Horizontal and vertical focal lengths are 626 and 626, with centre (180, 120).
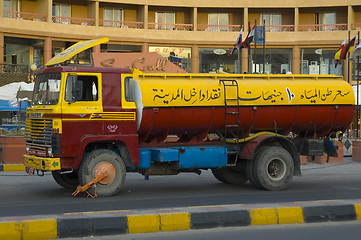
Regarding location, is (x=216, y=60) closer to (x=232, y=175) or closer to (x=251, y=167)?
(x=232, y=175)

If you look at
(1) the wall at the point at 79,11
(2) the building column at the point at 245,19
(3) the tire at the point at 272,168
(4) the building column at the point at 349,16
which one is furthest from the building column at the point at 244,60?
(3) the tire at the point at 272,168

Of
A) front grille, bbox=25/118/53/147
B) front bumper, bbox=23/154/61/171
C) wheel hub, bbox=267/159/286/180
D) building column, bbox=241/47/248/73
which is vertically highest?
building column, bbox=241/47/248/73

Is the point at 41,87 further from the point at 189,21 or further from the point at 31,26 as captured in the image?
the point at 189,21

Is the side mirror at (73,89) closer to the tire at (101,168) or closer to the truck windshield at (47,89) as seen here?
the truck windshield at (47,89)

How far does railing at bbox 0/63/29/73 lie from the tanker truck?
95.1ft

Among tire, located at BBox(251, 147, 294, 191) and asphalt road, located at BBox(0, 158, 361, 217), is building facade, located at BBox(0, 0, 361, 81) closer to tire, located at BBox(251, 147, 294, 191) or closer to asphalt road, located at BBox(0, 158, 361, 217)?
asphalt road, located at BBox(0, 158, 361, 217)

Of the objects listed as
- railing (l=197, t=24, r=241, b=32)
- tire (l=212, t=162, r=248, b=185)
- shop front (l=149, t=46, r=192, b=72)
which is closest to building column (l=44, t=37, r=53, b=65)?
shop front (l=149, t=46, r=192, b=72)

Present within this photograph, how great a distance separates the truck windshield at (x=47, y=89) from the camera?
12.1 meters

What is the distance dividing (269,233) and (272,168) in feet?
18.0

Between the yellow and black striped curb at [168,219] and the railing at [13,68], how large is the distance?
33890 millimetres

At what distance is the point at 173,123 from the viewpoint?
13086mm

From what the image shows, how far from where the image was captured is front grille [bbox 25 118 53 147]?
12.0 metres

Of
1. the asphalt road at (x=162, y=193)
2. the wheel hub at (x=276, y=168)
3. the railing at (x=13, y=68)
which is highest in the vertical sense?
the railing at (x=13, y=68)

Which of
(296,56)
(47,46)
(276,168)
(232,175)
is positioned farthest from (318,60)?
(276,168)
